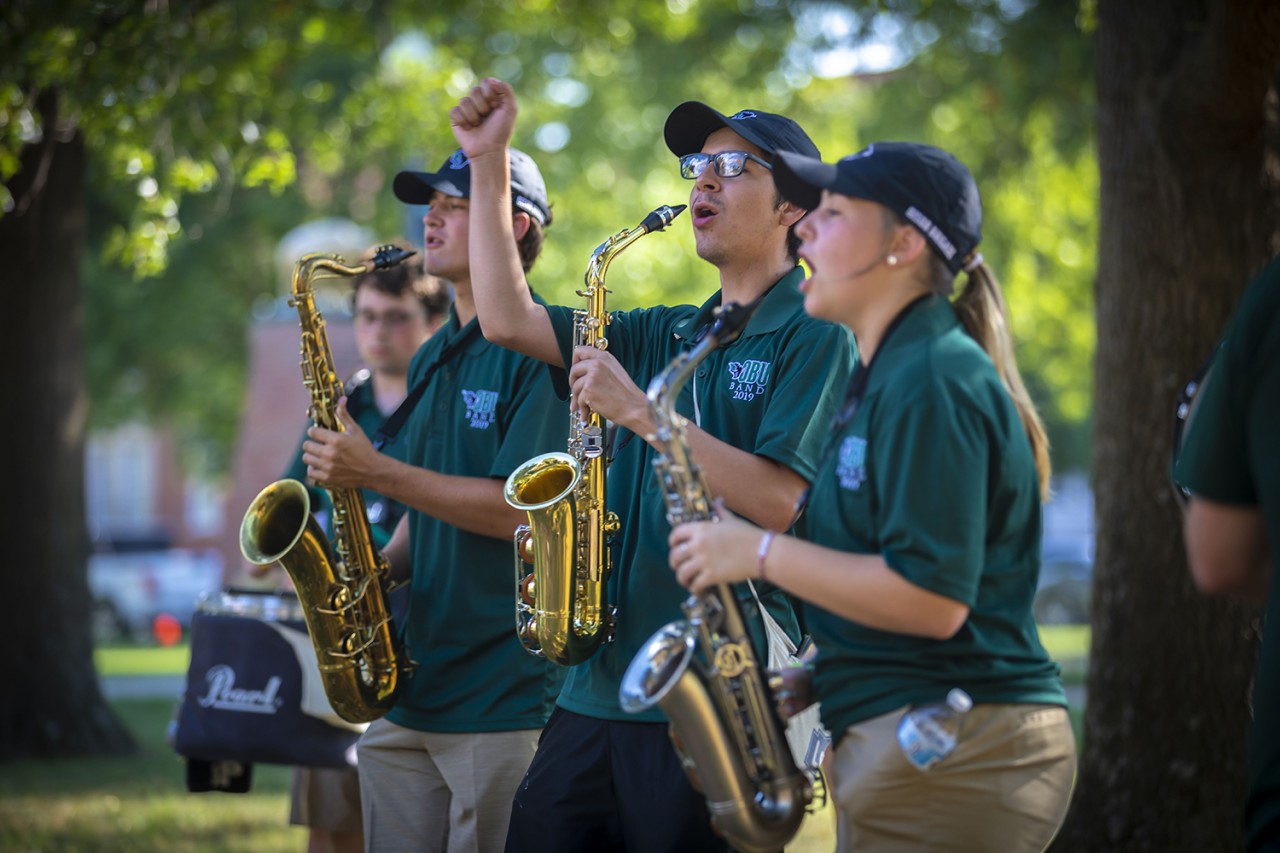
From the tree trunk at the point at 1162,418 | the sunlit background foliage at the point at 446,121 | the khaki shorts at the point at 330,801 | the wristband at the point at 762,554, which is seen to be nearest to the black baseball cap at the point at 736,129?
the wristband at the point at 762,554

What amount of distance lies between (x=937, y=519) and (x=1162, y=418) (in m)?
3.74

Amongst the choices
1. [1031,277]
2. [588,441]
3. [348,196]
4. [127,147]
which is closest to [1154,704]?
[588,441]

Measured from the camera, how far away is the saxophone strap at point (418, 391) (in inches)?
178

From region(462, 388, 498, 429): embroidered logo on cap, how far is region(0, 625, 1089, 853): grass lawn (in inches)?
104

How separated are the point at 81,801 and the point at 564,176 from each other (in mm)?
11378

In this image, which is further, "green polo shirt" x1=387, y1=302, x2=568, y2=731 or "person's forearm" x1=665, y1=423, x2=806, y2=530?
"green polo shirt" x1=387, y1=302, x2=568, y2=731

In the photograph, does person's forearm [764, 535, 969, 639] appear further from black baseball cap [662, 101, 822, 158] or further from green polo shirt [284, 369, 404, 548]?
green polo shirt [284, 369, 404, 548]

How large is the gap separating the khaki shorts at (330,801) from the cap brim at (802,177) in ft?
10.8

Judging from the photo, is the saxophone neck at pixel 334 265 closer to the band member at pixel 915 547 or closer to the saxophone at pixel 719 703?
the saxophone at pixel 719 703

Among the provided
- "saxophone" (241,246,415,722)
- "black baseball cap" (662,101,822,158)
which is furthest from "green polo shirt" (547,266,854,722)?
"saxophone" (241,246,415,722)

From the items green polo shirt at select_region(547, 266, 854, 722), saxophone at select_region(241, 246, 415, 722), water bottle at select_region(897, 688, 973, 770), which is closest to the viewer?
water bottle at select_region(897, 688, 973, 770)

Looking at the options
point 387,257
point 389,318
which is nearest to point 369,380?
point 389,318

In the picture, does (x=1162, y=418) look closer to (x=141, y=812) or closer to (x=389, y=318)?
(x=389, y=318)

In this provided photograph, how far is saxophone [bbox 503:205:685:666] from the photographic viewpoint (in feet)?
12.0
